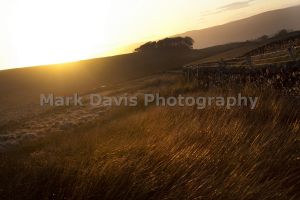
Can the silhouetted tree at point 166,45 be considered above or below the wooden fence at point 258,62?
above

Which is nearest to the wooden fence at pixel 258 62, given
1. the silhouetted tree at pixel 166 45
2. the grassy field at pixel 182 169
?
the grassy field at pixel 182 169

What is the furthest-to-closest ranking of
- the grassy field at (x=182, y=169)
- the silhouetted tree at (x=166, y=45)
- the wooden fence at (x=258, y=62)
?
the silhouetted tree at (x=166, y=45), the wooden fence at (x=258, y=62), the grassy field at (x=182, y=169)

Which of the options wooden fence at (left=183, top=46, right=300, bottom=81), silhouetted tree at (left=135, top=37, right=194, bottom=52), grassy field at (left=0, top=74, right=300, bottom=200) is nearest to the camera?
grassy field at (left=0, top=74, right=300, bottom=200)

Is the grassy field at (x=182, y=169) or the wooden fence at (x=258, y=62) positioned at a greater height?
the wooden fence at (x=258, y=62)

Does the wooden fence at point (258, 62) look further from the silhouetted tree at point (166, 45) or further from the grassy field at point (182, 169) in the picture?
the silhouetted tree at point (166, 45)

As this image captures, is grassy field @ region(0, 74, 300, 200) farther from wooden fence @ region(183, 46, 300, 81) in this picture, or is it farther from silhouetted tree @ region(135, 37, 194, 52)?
silhouetted tree @ region(135, 37, 194, 52)

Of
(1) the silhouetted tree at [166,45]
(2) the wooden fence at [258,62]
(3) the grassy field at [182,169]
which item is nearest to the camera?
(3) the grassy field at [182,169]

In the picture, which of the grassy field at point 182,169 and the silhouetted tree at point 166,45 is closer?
the grassy field at point 182,169

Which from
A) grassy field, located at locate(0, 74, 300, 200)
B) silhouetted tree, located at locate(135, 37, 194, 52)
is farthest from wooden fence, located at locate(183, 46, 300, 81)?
silhouetted tree, located at locate(135, 37, 194, 52)

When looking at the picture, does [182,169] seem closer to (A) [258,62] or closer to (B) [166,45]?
(A) [258,62]

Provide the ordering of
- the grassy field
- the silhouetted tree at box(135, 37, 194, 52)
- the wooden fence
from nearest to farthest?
the grassy field → the wooden fence → the silhouetted tree at box(135, 37, 194, 52)

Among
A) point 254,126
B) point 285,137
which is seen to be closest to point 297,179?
point 285,137

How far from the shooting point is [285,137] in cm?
457

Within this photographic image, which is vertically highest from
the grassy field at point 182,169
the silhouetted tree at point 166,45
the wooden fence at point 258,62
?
the silhouetted tree at point 166,45
